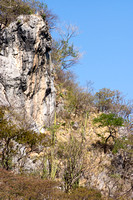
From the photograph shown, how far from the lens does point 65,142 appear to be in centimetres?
1092

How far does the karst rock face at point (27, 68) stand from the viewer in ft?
52.1

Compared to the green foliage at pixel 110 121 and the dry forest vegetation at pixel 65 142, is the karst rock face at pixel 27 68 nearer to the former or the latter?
the dry forest vegetation at pixel 65 142

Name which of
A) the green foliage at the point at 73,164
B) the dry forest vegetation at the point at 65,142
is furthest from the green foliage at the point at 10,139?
the green foliage at the point at 73,164

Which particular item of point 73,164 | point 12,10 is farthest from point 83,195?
point 12,10

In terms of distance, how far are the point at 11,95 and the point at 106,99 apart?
12.4 m

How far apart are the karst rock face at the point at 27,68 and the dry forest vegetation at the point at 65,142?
1.60 metres

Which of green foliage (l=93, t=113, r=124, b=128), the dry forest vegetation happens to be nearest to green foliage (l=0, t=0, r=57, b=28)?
the dry forest vegetation

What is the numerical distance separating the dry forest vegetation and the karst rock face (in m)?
1.60

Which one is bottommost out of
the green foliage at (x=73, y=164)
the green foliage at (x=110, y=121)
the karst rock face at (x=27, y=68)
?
the green foliage at (x=73, y=164)

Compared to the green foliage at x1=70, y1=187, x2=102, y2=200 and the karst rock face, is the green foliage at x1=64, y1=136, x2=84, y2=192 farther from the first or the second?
the karst rock face

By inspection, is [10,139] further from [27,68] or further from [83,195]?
[27,68]

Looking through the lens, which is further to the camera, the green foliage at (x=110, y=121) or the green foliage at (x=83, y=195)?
the green foliage at (x=110, y=121)

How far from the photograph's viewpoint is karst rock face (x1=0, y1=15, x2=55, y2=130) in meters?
15.9

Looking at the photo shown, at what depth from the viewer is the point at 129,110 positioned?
74.7ft
